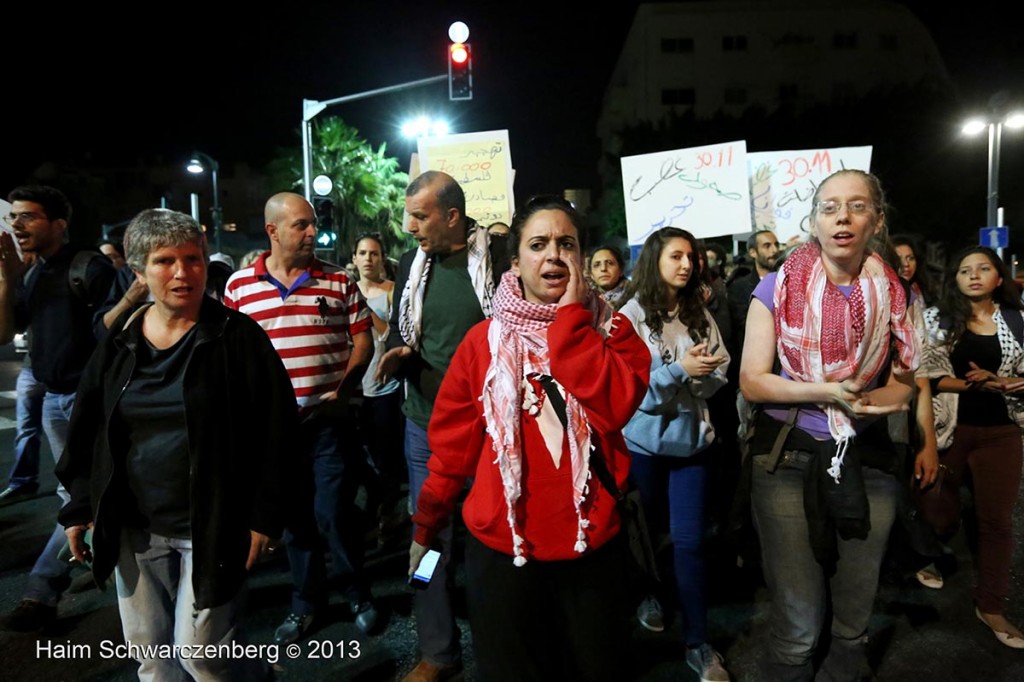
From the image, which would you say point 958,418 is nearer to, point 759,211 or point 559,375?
point 559,375

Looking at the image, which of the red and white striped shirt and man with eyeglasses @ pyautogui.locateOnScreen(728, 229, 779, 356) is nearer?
the red and white striped shirt

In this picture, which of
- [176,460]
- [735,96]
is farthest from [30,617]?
[735,96]

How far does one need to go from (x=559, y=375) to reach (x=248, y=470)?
1.42 metres

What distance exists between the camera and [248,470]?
9.07ft

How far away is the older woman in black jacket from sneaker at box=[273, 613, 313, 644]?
110 cm

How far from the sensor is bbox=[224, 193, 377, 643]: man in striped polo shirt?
391cm

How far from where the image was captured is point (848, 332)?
2.61 metres

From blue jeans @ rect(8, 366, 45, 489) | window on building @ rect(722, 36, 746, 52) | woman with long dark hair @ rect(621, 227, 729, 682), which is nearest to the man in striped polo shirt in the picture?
woman with long dark hair @ rect(621, 227, 729, 682)

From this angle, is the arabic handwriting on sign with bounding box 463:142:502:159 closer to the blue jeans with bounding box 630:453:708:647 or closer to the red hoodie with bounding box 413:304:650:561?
the blue jeans with bounding box 630:453:708:647

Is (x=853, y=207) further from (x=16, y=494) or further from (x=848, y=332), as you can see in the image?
(x=16, y=494)

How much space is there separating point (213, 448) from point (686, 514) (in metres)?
2.28

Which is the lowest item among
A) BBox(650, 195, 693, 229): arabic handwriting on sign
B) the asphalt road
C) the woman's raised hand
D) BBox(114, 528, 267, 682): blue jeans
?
the asphalt road

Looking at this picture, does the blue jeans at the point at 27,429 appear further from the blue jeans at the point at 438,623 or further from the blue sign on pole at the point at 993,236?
the blue sign on pole at the point at 993,236

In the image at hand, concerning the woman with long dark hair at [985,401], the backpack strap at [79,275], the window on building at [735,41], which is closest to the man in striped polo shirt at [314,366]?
the backpack strap at [79,275]
